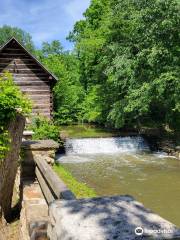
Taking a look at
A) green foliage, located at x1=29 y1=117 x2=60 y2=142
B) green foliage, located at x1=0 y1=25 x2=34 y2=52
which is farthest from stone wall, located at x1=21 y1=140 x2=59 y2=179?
green foliage, located at x1=0 y1=25 x2=34 y2=52

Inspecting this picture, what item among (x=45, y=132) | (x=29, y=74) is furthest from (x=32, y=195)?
(x=29, y=74)

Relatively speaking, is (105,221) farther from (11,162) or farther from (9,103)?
(11,162)

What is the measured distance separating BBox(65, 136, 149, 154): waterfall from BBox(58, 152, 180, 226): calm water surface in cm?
90

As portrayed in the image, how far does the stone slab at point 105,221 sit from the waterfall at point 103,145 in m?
19.5

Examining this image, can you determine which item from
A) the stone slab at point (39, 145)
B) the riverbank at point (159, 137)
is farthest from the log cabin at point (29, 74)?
the stone slab at point (39, 145)

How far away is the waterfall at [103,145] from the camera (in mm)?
22438

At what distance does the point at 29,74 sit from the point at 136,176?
1002 centimetres

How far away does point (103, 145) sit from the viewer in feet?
75.6

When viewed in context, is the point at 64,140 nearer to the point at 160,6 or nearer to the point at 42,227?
the point at 160,6

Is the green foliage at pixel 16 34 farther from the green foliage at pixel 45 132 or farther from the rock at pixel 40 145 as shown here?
the rock at pixel 40 145

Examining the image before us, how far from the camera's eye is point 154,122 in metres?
29.8

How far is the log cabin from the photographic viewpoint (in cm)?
2178

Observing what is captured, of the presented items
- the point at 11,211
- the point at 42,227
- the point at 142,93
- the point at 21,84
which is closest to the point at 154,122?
the point at 142,93

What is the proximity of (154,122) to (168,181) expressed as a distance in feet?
49.1
